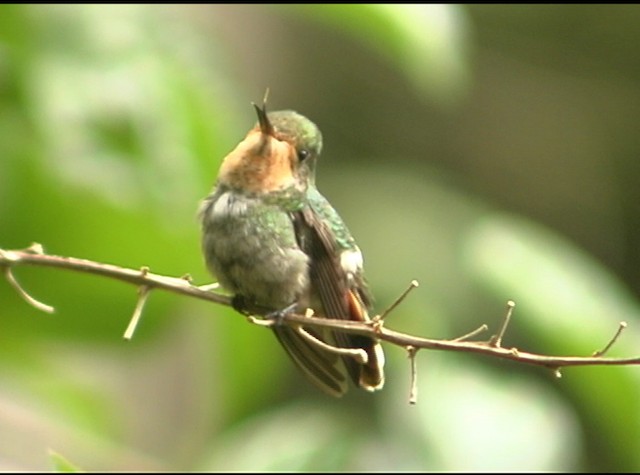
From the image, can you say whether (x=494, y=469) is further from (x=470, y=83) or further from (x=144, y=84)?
(x=470, y=83)

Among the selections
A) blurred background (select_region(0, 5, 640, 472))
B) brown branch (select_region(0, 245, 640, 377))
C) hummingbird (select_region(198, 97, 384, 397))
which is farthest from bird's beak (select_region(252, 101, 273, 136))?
blurred background (select_region(0, 5, 640, 472))

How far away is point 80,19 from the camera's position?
7.99 ft

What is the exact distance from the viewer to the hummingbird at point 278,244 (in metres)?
1.58

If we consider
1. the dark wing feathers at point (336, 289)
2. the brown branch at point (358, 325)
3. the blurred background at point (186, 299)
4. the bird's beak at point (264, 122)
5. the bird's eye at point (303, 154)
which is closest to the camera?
the brown branch at point (358, 325)

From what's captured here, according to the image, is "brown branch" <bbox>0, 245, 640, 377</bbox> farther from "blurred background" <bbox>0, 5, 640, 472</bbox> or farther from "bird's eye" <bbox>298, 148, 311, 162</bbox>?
"blurred background" <bbox>0, 5, 640, 472</bbox>

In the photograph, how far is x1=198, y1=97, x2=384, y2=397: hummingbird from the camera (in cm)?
158

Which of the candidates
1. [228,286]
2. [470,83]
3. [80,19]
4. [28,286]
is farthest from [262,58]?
[228,286]

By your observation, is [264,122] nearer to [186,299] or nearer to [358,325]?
[358,325]

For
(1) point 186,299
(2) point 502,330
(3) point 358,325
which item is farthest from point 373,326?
(1) point 186,299

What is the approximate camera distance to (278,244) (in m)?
1.64

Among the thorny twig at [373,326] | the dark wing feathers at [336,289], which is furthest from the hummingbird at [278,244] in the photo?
the thorny twig at [373,326]

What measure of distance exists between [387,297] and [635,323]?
0.88 metres

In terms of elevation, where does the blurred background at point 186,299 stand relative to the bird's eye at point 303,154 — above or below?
below

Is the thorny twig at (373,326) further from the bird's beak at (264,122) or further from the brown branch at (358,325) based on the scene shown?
the bird's beak at (264,122)
